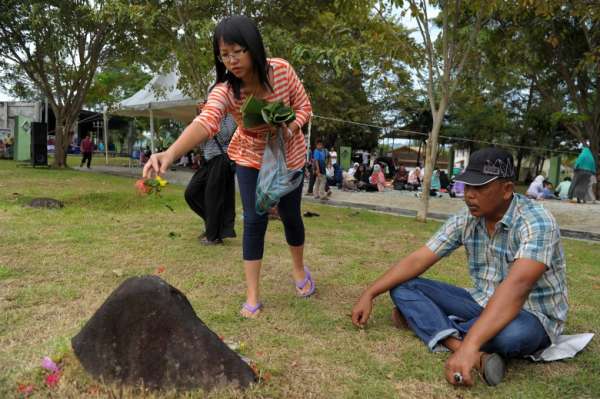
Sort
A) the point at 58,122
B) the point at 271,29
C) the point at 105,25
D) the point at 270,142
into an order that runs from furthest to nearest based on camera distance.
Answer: the point at 58,122
the point at 105,25
the point at 271,29
the point at 270,142

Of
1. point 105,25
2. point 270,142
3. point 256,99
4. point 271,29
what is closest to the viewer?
point 256,99

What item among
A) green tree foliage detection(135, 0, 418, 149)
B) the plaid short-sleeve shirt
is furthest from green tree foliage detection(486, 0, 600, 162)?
the plaid short-sleeve shirt

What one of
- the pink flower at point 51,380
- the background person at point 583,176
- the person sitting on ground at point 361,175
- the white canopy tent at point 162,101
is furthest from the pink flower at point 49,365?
the person sitting on ground at point 361,175

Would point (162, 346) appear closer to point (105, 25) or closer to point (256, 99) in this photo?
point (256, 99)

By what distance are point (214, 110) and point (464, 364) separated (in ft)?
5.66

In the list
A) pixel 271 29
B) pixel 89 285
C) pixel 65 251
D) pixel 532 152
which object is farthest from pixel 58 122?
pixel 532 152

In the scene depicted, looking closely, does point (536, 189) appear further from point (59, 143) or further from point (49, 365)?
point (59, 143)

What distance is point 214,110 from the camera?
2.59 metres

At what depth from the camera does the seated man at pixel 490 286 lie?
2273 millimetres

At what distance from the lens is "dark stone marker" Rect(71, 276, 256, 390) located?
2.06 m

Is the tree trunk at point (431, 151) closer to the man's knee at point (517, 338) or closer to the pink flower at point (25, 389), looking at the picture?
the man's knee at point (517, 338)

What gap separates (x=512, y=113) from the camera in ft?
84.8

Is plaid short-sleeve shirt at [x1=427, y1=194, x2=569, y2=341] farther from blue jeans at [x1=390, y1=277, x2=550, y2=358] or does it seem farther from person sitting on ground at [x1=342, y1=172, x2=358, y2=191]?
person sitting on ground at [x1=342, y1=172, x2=358, y2=191]

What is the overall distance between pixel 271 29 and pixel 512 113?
19520 mm
